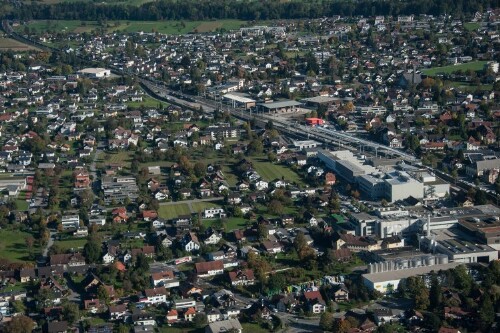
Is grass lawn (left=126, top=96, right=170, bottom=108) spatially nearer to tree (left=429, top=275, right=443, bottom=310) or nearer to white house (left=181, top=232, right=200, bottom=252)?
white house (left=181, top=232, right=200, bottom=252)

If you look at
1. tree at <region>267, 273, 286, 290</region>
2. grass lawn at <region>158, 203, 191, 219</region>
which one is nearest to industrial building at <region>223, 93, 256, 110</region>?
grass lawn at <region>158, 203, 191, 219</region>

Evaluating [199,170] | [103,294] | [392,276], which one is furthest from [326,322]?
[199,170]

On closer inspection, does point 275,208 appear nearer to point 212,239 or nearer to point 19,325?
point 212,239

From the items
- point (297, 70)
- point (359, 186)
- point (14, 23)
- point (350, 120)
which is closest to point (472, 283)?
point (359, 186)

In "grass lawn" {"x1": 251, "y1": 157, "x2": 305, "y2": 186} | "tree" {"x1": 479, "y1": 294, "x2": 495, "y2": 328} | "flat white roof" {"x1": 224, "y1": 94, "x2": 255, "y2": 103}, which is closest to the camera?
"tree" {"x1": 479, "y1": 294, "x2": 495, "y2": 328}

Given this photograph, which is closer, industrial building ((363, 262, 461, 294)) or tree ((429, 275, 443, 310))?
tree ((429, 275, 443, 310))

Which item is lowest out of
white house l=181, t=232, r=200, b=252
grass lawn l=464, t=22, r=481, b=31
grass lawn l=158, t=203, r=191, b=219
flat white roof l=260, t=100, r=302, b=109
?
grass lawn l=158, t=203, r=191, b=219

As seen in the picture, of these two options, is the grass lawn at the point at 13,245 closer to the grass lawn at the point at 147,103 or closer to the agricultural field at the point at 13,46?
the grass lawn at the point at 147,103

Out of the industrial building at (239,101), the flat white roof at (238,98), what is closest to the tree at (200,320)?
the industrial building at (239,101)
